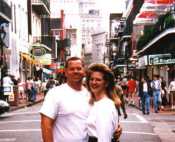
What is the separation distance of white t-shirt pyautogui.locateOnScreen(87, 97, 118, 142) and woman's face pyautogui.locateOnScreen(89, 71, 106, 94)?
0.31 feet

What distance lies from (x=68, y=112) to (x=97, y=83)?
0.37 meters

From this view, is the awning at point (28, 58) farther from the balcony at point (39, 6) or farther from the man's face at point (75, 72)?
the man's face at point (75, 72)

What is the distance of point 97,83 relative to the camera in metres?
5.86

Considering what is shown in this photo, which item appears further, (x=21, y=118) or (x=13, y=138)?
(x=21, y=118)

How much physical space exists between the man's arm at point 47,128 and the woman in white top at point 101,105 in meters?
0.33

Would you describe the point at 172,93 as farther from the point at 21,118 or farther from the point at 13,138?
the point at 13,138

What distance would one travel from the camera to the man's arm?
580 cm

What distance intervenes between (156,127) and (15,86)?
15529 mm

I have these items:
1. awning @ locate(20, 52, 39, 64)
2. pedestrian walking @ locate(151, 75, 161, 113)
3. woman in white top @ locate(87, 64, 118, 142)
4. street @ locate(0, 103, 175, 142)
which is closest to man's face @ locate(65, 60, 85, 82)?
woman in white top @ locate(87, 64, 118, 142)

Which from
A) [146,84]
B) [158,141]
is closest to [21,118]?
[146,84]

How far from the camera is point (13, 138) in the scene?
638 inches

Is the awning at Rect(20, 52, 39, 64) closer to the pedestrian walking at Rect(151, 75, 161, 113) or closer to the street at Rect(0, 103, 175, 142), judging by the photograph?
the pedestrian walking at Rect(151, 75, 161, 113)

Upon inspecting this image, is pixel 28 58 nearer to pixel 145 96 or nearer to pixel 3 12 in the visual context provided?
pixel 3 12

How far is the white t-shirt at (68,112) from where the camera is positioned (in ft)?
19.4
